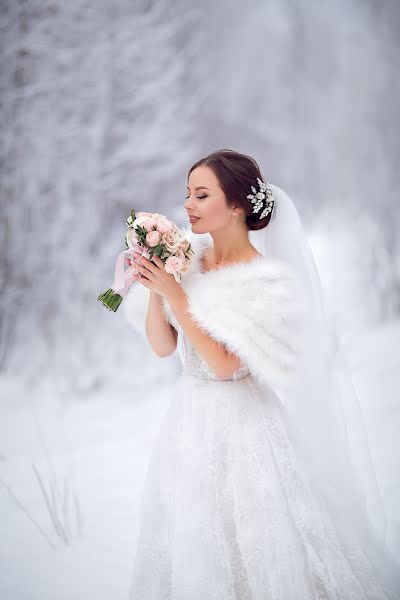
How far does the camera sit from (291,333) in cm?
157

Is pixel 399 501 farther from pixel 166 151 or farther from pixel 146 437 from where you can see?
pixel 166 151

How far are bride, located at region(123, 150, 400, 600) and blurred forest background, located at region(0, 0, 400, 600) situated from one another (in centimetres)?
244

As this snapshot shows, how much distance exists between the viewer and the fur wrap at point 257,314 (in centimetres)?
153

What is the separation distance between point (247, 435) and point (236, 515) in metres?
0.22

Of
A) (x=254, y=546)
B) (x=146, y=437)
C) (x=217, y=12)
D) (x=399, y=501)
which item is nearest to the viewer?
(x=254, y=546)

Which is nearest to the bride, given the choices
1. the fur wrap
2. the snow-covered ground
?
the fur wrap

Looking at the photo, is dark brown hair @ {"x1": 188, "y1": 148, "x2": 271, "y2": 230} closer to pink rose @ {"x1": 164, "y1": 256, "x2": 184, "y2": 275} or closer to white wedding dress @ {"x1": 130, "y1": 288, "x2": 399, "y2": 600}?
pink rose @ {"x1": 164, "y1": 256, "x2": 184, "y2": 275}

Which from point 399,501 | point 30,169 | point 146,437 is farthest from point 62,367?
point 399,501

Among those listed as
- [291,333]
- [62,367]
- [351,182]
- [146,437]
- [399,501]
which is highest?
[351,182]

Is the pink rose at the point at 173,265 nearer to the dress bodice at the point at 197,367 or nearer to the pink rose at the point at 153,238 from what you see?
the pink rose at the point at 153,238

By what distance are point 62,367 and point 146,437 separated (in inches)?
38.3

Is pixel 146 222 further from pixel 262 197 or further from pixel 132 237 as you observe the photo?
pixel 262 197

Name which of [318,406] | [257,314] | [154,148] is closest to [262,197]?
[257,314]

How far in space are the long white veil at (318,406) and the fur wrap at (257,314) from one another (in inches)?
4.1
